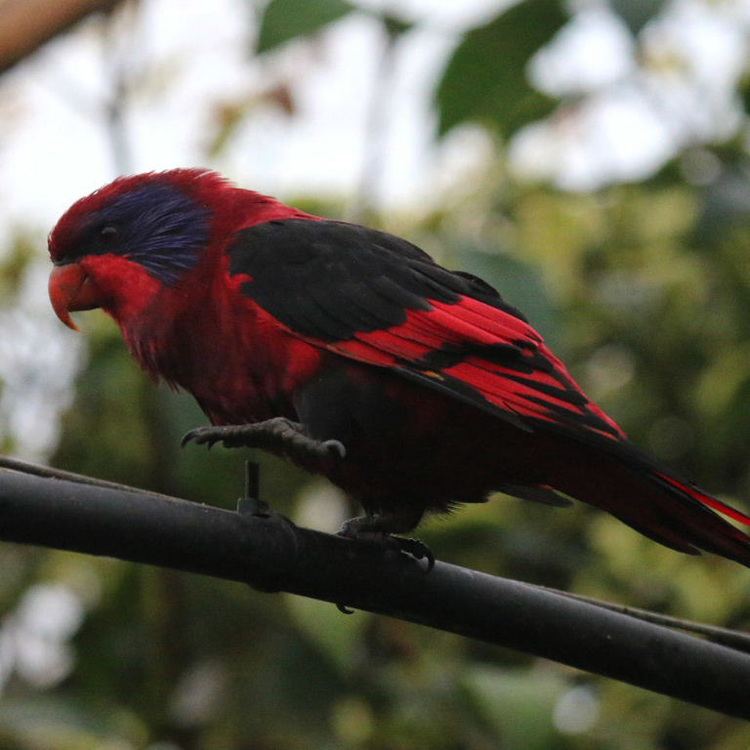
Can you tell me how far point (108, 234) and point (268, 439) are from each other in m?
0.75

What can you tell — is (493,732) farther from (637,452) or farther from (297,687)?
(637,452)

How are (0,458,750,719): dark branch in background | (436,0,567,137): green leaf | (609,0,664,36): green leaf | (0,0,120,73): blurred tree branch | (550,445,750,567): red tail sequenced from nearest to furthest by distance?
(0,458,750,719): dark branch in background → (0,0,120,73): blurred tree branch → (550,445,750,567): red tail → (609,0,664,36): green leaf → (436,0,567,137): green leaf

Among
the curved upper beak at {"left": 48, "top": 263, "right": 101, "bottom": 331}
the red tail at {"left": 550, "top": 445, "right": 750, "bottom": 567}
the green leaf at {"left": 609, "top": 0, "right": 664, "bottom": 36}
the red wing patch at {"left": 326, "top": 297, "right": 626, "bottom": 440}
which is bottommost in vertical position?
the red tail at {"left": 550, "top": 445, "right": 750, "bottom": 567}

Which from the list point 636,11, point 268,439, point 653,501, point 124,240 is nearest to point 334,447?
point 268,439

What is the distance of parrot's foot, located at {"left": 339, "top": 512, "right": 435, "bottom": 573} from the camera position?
2174 mm

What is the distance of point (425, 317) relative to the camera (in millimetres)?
2273

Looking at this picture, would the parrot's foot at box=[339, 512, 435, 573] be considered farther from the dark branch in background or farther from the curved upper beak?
the curved upper beak

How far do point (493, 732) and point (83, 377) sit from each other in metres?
1.50

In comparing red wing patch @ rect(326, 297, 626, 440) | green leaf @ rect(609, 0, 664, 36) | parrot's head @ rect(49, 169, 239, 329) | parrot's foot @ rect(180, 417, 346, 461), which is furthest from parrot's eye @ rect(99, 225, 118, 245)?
green leaf @ rect(609, 0, 664, 36)

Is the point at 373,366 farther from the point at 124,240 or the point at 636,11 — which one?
the point at 636,11

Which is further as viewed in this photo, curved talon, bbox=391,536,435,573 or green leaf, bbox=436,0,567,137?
green leaf, bbox=436,0,567,137

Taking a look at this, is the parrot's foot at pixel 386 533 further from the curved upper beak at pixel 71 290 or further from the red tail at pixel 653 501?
the curved upper beak at pixel 71 290

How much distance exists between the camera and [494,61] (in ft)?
9.71

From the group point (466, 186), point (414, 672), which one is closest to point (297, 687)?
point (414, 672)
